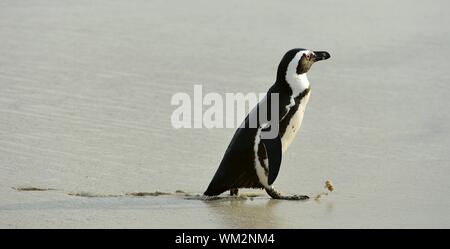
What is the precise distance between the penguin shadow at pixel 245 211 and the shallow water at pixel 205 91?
16 millimetres

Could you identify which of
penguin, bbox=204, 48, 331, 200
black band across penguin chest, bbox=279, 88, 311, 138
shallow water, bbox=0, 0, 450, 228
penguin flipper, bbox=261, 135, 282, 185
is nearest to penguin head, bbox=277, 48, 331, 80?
penguin, bbox=204, 48, 331, 200

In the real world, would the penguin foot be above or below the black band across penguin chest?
below

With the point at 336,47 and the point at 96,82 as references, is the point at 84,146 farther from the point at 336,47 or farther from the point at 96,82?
the point at 336,47

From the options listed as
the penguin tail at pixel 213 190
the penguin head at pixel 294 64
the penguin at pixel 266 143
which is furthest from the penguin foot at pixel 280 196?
the penguin head at pixel 294 64

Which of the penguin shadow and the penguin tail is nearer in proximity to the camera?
the penguin shadow

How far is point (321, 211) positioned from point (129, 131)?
1.96 meters

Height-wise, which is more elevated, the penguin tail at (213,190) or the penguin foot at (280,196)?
the penguin tail at (213,190)

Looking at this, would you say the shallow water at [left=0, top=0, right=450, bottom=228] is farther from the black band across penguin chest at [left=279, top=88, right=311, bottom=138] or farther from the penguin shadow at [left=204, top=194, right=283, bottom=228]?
the black band across penguin chest at [left=279, top=88, right=311, bottom=138]

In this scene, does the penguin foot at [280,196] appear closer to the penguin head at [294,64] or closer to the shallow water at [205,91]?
the shallow water at [205,91]

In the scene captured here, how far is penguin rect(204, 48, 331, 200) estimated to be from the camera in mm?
6184

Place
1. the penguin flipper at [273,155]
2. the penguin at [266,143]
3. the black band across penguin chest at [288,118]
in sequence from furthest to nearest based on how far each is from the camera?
the black band across penguin chest at [288,118]
the penguin at [266,143]
the penguin flipper at [273,155]

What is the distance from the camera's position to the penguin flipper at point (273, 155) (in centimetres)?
A: 607

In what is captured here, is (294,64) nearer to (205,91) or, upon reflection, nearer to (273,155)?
(273,155)
